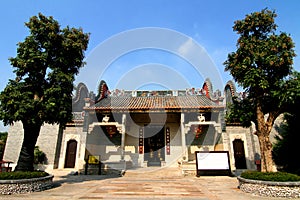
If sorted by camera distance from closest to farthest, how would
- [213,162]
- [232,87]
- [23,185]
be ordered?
[23,185] < [213,162] < [232,87]

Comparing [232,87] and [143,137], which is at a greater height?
[232,87]

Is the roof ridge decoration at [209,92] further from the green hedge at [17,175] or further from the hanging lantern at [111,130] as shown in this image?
the green hedge at [17,175]

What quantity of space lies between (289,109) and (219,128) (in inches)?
172

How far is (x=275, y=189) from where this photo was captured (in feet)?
18.0

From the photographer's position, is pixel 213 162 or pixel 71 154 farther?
pixel 71 154

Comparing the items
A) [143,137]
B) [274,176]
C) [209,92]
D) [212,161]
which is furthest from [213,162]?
[209,92]

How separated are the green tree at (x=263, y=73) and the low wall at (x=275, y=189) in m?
0.82

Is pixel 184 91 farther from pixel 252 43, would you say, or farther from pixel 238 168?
pixel 252 43

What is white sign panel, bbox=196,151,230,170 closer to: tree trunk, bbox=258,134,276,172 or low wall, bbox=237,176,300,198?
tree trunk, bbox=258,134,276,172

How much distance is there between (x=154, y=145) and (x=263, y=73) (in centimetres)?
841

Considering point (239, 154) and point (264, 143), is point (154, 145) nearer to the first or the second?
point (239, 154)

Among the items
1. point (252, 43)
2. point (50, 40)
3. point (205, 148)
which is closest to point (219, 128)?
→ point (205, 148)

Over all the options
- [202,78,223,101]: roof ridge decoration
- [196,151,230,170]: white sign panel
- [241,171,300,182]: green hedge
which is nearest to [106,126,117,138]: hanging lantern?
[196,151,230,170]: white sign panel

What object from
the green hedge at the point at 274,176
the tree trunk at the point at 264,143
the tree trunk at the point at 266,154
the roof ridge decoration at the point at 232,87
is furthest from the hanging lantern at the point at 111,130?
the roof ridge decoration at the point at 232,87
